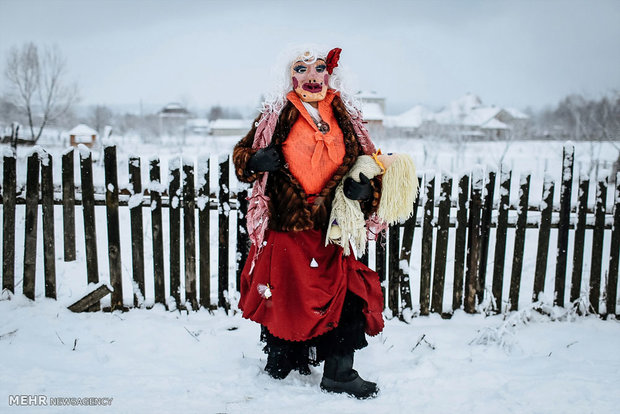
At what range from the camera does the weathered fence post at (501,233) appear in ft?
11.5

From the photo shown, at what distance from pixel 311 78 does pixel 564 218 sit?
2583mm

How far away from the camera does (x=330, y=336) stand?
2.62 meters

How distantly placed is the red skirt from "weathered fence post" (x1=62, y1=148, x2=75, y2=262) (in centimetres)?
196

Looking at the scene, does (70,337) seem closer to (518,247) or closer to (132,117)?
(518,247)

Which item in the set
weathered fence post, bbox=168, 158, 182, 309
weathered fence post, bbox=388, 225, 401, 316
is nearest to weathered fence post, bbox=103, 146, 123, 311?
weathered fence post, bbox=168, 158, 182, 309

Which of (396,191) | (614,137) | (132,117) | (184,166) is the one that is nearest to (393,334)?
(396,191)

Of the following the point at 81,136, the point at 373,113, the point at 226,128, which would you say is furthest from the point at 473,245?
the point at 226,128

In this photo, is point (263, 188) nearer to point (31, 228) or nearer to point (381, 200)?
point (381, 200)

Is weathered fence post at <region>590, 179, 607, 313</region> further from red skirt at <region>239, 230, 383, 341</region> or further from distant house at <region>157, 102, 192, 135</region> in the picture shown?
distant house at <region>157, 102, 192, 135</region>

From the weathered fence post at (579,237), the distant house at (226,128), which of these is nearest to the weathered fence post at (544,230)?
the weathered fence post at (579,237)

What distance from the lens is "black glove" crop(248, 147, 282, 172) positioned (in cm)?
253

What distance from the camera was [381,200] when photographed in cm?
259

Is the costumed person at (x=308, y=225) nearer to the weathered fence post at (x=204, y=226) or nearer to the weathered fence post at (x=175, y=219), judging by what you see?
the weathered fence post at (x=204, y=226)

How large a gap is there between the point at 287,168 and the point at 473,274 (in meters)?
2.06
